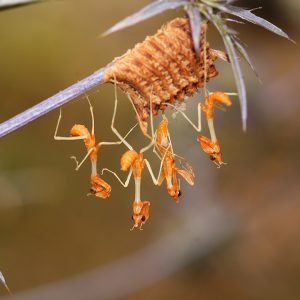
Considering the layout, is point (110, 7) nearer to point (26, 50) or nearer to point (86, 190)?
point (26, 50)

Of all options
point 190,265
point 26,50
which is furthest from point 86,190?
point 26,50

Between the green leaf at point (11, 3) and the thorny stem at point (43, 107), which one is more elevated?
the green leaf at point (11, 3)

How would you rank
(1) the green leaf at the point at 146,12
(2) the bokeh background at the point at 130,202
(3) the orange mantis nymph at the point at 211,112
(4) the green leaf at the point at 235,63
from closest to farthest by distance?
(1) the green leaf at the point at 146,12, (4) the green leaf at the point at 235,63, (3) the orange mantis nymph at the point at 211,112, (2) the bokeh background at the point at 130,202

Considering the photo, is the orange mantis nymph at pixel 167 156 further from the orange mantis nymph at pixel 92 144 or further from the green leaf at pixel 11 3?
the green leaf at pixel 11 3

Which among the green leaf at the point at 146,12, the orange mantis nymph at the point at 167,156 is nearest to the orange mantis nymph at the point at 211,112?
the orange mantis nymph at the point at 167,156

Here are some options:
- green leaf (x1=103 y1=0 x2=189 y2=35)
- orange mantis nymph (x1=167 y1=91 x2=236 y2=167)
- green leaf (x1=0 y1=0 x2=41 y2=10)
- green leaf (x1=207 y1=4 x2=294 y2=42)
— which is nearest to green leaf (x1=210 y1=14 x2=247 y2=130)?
green leaf (x1=207 y1=4 x2=294 y2=42)

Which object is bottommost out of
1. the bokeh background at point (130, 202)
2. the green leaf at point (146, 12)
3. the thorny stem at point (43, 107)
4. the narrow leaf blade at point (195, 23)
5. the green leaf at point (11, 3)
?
the bokeh background at point (130, 202)

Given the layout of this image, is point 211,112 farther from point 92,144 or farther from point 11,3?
point 11,3
